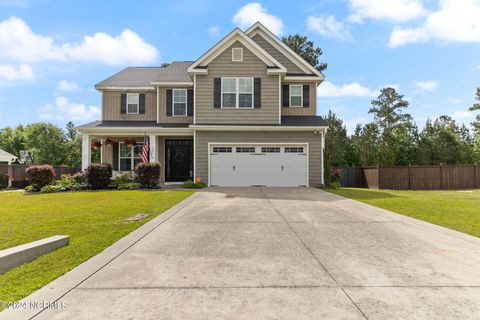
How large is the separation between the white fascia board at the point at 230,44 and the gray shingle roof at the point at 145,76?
6.65 ft

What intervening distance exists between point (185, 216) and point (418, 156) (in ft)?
103

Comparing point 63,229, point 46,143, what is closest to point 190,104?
point 63,229

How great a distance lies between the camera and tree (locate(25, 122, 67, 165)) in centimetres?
3559

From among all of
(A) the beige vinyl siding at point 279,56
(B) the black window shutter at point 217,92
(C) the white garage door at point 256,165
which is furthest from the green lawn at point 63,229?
(A) the beige vinyl siding at point 279,56

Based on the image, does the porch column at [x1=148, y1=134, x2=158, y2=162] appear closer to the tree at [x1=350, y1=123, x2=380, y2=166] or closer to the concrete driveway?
the concrete driveway

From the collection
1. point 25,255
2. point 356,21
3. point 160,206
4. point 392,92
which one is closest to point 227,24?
point 356,21

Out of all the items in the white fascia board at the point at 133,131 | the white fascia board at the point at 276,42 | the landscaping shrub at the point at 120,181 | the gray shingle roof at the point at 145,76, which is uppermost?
the white fascia board at the point at 276,42

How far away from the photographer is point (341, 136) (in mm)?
29719

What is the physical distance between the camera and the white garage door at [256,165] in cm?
1608

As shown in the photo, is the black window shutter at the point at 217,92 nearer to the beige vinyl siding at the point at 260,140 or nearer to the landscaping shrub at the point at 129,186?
the beige vinyl siding at the point at 260,140

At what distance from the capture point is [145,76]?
20.2m

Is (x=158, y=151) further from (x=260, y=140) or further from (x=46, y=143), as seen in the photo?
(x=46, y=143)

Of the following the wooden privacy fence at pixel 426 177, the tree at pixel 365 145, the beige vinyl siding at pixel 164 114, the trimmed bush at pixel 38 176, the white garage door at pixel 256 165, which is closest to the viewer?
the trimmed bush at pixel 38 176

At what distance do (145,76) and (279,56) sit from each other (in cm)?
894
